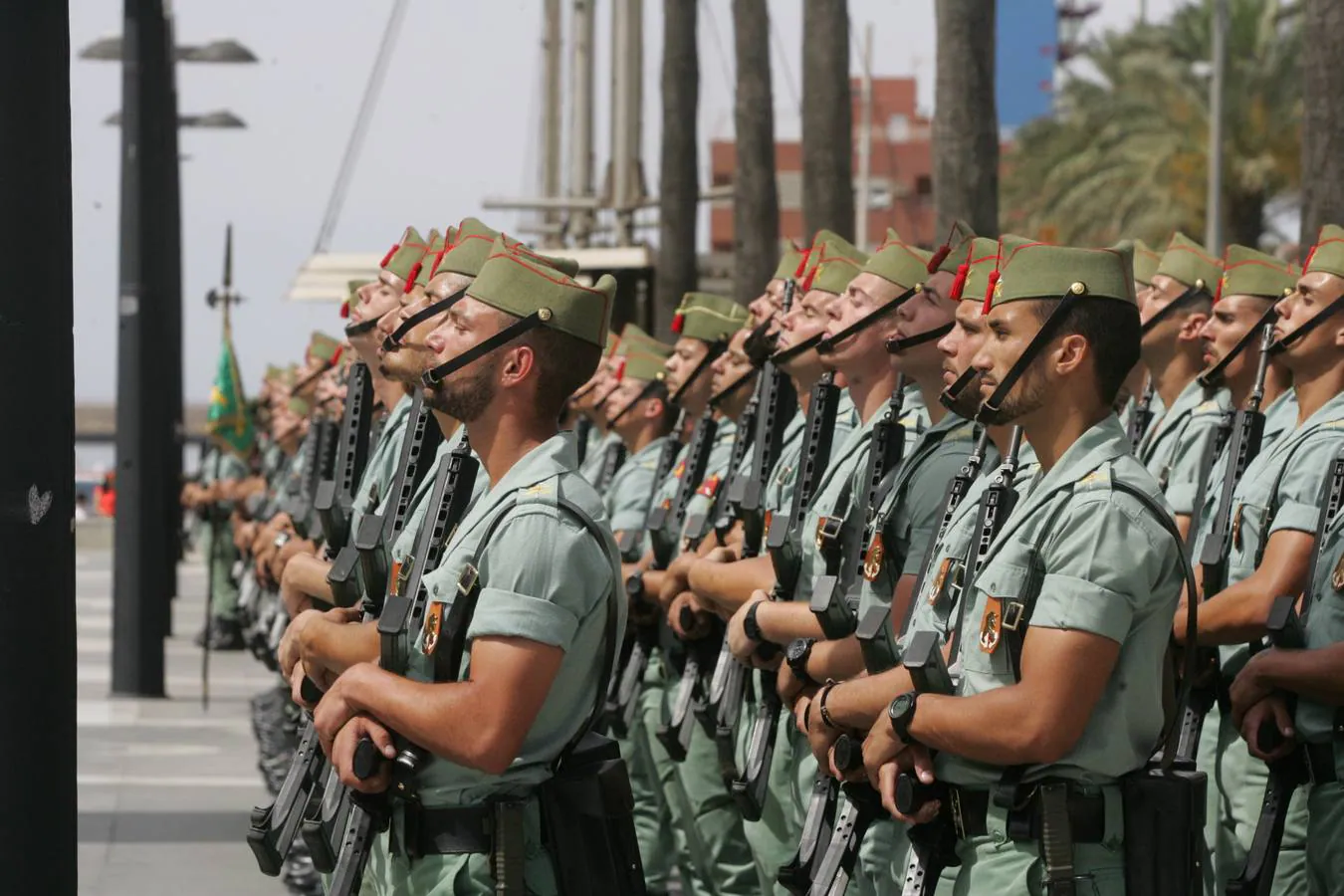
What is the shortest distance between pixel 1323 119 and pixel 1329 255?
2.85 m

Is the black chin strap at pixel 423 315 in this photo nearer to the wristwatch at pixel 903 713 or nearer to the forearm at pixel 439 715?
the forearm at pixel 439 715

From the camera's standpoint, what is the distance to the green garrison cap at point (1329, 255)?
622 centimetres

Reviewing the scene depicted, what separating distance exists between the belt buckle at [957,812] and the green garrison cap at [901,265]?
7.27 feet

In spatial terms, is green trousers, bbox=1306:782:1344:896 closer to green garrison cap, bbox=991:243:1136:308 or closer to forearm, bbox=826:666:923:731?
forearm, bbox=826:666:923:731

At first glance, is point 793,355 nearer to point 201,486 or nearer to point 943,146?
point 943,146

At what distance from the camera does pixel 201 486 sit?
21.7m

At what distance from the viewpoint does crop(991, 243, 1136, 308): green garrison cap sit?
446 cm

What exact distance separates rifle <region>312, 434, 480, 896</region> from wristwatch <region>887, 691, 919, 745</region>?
89 cm

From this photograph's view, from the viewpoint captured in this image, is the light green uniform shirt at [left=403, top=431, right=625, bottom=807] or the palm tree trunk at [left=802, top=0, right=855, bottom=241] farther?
the palm tree trunk at [left=802, top=0, right=855, bottom=241]

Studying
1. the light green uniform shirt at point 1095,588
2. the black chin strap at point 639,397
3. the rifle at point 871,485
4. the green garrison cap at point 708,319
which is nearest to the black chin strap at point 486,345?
the light green uniform shirt at point 1095,588

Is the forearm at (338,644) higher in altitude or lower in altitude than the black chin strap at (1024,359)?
lower

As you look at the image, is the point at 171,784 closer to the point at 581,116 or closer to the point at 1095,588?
the point at 1095,588

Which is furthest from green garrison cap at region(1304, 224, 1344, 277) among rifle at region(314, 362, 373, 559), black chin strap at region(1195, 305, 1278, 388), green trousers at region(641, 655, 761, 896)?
rifle at region(314, 362, 373, 559)

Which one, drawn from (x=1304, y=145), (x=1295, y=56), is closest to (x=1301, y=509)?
(x=1304, y=145)
